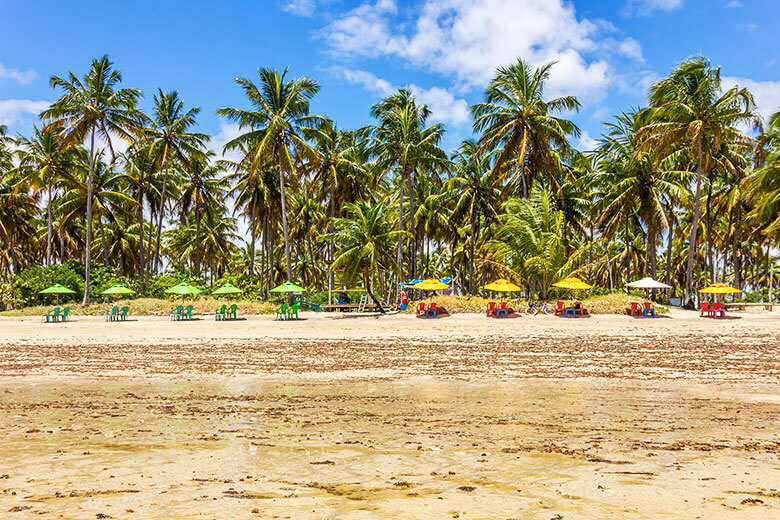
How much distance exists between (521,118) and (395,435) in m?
30.4

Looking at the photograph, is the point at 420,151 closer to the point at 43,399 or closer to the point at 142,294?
the point at 142,294

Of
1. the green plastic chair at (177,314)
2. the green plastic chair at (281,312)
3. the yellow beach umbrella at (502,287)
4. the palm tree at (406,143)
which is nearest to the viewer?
the green plastic chair at (281,312)

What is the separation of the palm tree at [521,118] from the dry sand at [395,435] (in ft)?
72.1

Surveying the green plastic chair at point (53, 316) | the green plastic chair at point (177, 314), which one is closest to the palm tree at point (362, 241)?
the green plastic chair at point (177, 314)

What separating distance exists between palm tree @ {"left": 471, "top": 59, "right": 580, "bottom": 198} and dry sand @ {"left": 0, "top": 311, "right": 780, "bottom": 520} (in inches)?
866

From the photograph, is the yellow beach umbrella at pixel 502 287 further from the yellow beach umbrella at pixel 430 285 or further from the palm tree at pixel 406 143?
the palm tree at pixel 406 143

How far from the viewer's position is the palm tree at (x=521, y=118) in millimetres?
33156

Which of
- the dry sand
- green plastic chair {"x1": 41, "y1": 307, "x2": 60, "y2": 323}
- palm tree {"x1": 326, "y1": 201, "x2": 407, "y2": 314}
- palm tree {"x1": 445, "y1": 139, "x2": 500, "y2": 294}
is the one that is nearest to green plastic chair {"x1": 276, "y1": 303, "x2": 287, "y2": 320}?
palm tree {"x1": 326, "y1": 201, "x2": 407, "y2": 314}

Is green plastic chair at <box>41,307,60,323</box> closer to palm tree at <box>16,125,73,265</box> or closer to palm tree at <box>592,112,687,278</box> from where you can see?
palm tree at <box>16,125,73,265</box>

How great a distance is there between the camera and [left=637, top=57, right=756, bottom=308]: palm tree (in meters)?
27.4

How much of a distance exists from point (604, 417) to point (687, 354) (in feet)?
25.7

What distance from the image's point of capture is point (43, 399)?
27.2 feet

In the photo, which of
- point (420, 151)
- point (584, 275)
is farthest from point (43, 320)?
Result: point (584, 275)

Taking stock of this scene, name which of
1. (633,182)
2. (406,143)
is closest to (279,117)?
(406,143)
